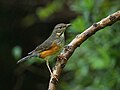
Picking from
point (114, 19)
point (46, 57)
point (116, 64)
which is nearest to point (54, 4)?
point (116, 64)

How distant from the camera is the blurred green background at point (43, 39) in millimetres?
4359

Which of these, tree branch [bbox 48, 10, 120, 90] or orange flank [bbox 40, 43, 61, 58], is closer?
tree branch [bbox 48, 10, 120, 90]

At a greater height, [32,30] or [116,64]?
[32,30]

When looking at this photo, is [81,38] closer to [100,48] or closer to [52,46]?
[52,46]

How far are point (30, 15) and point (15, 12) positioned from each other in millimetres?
264

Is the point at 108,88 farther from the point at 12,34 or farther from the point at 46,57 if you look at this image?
the point at 12,34

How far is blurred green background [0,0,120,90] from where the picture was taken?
4.36 m

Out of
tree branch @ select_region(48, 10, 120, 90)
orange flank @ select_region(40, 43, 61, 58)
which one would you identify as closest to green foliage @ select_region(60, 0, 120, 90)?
orange flank @ select_region(40, 43, 61, 58)

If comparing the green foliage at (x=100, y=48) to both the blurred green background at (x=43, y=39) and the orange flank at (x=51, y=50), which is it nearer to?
the blurred green background at (x=43, y=39)

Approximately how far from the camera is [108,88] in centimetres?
431

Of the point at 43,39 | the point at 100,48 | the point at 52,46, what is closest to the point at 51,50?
the point at 52,46

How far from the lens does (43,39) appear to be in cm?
730

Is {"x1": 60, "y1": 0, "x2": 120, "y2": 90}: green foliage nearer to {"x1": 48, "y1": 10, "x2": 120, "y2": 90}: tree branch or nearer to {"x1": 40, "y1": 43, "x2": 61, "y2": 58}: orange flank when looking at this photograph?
{"x1": 40, "y1": 43, "x2": 61, "y2": 58}: orange flank

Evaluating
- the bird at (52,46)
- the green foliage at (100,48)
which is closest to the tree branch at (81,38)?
the bird at (52,46)
